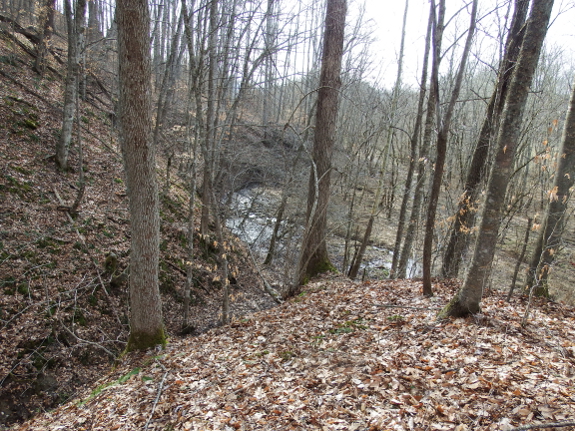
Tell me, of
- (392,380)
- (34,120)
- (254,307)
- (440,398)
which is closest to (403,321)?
(392,380)

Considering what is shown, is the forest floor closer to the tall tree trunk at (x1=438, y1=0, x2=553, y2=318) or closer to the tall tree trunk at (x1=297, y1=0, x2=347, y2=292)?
the tall tree trunk at (x1=438, y1=0, x2=553, y2=318)

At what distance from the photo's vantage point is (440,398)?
10.9ft

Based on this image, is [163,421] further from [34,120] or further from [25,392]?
[34,120]

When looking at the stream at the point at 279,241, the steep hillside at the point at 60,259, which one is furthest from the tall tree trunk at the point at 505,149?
the stream at the point at 279,241

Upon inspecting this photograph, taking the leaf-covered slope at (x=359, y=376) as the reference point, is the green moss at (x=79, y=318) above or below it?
below

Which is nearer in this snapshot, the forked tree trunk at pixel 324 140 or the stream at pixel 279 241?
the forked tree trunk at pixel 324 140

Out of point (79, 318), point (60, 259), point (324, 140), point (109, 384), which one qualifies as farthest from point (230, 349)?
point (324, 140)

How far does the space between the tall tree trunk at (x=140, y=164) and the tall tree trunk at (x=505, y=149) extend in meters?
4.82

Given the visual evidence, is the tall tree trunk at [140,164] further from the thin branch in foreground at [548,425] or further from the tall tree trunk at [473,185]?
the thin branch in foreground at [548,425]

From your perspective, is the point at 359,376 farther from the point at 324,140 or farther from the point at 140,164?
the point at 324,140

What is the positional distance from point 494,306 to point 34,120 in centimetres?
1321

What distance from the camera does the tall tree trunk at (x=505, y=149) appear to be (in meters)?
4.06

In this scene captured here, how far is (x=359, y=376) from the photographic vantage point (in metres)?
3.95

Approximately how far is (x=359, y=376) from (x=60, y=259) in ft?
23.4
